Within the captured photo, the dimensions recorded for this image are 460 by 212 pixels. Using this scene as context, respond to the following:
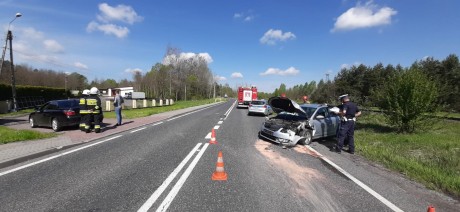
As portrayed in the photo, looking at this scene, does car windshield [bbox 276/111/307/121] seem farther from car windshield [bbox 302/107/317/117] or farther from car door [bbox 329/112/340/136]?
car door [bbox 329/112/340/136]

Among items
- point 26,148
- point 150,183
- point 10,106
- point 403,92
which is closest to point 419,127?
point 403,92

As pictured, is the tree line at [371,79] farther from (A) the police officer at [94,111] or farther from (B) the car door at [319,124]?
(A) the police officer at [94,111]

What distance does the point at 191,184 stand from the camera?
218 inches

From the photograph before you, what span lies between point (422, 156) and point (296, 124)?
394 centimetres

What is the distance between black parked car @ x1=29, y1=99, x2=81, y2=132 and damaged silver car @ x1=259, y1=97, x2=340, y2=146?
811 cm

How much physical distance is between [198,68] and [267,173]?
85303 mm

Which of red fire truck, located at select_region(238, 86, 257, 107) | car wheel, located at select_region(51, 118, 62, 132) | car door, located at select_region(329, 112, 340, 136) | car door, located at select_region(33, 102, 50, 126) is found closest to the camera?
car door, located at select_region(329, 112, 340, 136)

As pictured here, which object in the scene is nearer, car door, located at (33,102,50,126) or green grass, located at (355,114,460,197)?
green grass, located at (355,114,460,197)

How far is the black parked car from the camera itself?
42.7ft

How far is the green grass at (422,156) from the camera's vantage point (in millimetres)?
6266

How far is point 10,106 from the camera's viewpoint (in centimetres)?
2747

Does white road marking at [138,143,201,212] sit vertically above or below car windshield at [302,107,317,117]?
below

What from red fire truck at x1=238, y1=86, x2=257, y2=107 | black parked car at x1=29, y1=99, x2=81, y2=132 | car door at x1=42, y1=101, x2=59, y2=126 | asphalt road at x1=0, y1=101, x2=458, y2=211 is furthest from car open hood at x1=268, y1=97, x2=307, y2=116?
red fire truck at x1=238, y1=86, x2=257, y2=107

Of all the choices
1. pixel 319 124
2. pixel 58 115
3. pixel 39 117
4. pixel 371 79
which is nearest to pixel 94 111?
pixel 58 115
